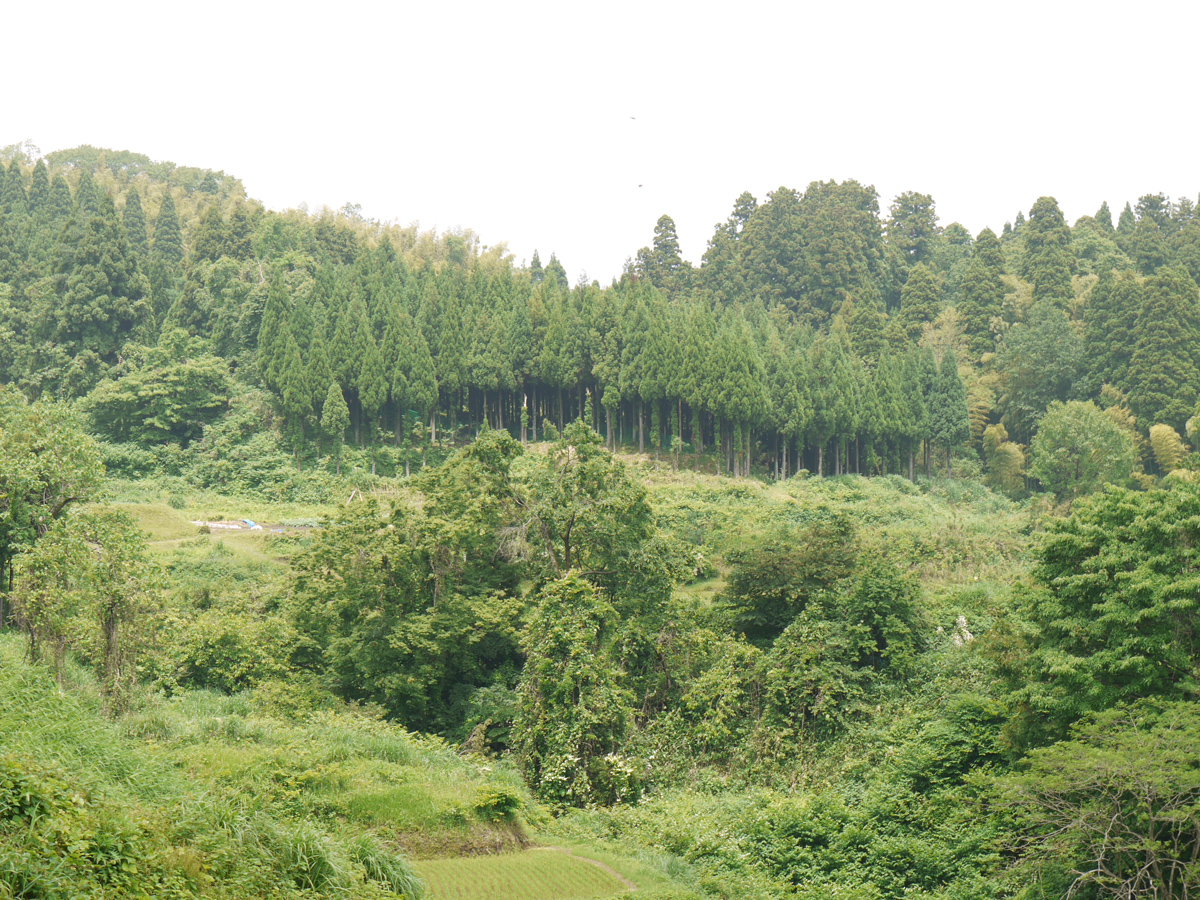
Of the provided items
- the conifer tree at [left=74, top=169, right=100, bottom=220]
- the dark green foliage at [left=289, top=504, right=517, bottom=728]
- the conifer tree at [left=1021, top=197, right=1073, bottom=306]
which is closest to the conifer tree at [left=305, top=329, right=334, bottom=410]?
the dark green foliage at [left=289, top=504, right=517, bottom=728]

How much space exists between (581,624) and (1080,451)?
31.5 metres

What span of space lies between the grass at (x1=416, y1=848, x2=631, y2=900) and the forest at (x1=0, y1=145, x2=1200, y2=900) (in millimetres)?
72

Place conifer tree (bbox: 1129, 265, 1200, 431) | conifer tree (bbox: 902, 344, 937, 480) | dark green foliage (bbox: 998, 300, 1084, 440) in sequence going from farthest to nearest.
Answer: dark green foliage (bbox: 998, 300, 1084, 440) < conifer tree (bbox: 902, 344, 937, 480) < conifer tree (bbox: 1129, 265, 1200, 431)

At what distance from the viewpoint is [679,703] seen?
2038cm

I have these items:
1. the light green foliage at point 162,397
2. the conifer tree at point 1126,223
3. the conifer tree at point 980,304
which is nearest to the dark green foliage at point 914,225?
the conifer tree at point 1126,223

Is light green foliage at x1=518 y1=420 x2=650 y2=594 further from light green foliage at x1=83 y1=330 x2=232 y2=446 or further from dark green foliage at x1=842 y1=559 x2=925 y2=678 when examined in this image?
light green foliage at x1=83 y1=330 x2=232 y2=446

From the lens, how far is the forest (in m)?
12.0

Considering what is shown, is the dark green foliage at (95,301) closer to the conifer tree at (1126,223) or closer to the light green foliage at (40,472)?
the light green foliage at (40,472)

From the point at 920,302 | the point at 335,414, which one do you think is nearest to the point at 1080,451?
the point at 920,302

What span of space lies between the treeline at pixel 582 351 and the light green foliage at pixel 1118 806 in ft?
87.7

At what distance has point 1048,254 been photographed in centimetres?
6169

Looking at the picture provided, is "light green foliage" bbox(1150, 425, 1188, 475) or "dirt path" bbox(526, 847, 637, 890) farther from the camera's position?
"light green foliage" bbox(1150, 425, 1188, 475)

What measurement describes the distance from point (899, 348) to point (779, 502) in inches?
960

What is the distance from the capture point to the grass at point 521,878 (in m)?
11.5
